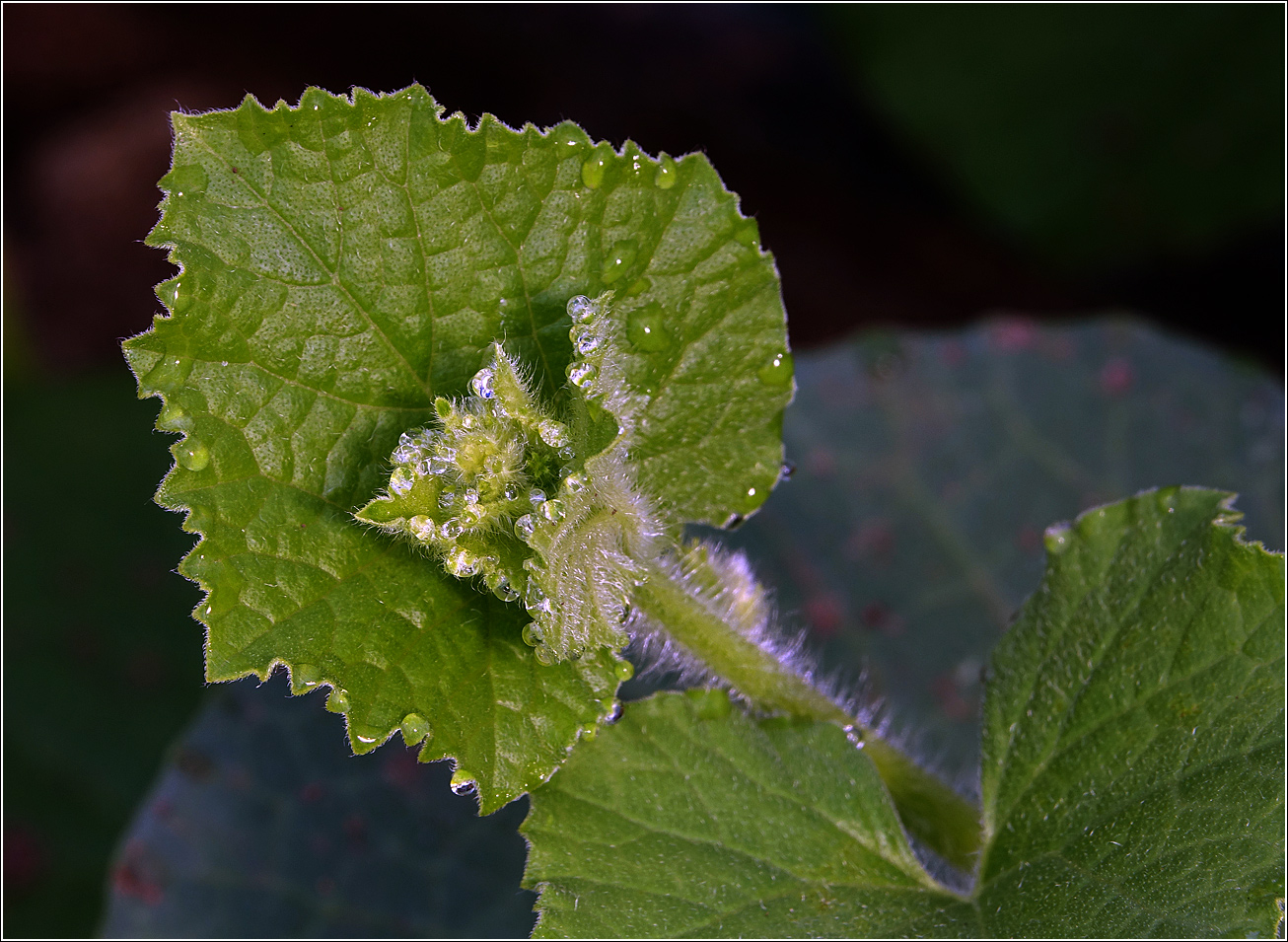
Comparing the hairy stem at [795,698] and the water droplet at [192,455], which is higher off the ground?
the water droplet at [192,455]

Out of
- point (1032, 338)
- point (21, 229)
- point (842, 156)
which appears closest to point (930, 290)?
point (842, 156)

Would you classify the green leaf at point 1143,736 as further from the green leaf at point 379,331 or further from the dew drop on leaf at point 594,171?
the dew drop on leaf at point 594,171

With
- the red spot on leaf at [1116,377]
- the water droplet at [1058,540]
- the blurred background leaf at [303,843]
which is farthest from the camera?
the red spot on leaf at [1116,377]

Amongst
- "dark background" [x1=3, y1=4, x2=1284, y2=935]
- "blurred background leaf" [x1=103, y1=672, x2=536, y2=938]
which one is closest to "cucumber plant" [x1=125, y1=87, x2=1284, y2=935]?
"blurred background leaf" [x1=103, y1=672, x2=536, y2=938]

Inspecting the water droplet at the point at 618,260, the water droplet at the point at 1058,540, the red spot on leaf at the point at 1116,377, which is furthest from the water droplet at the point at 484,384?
the red spot on leaf at the point at 1116,377

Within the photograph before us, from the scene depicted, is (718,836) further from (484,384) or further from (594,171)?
(594,171)

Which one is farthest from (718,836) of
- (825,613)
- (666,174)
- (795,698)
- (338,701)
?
(825,613)

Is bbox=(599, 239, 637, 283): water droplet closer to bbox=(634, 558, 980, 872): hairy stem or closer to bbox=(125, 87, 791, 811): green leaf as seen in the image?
bbox=(125, 87, 791, 811): green leaf
